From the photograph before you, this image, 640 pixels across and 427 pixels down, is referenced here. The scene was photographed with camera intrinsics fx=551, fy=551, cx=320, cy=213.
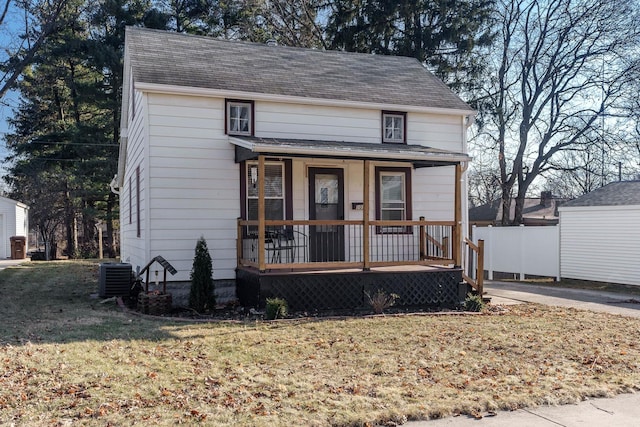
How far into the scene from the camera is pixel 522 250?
19.3 metres

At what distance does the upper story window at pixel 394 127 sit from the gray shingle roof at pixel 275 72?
0.34 m

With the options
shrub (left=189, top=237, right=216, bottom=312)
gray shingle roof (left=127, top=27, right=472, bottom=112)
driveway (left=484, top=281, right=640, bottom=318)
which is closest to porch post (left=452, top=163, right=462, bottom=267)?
driveway (left=484, top=281, right=640, bottom=318)

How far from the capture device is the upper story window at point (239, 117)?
37.3 feet

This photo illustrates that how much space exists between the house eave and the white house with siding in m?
0.02

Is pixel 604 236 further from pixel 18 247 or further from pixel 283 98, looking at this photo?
pixel 18 247

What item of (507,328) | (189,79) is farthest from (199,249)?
(507,328)

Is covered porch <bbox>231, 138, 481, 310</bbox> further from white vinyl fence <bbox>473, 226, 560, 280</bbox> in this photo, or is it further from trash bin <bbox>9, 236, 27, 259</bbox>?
trash bin <bbox>9, 236, 27, 259</bbox>

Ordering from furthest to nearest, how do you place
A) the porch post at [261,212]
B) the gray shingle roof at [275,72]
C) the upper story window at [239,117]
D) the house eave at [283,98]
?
the gray shingle roof at [275,72] → the upper story window at [239,117] → the house eave at [283,98] → the porch post at [261,212]

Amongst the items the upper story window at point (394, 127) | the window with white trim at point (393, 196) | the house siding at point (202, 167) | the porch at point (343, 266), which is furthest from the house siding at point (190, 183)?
the upper story window at point (394, 127)

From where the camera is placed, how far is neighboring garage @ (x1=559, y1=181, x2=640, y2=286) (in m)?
16.2

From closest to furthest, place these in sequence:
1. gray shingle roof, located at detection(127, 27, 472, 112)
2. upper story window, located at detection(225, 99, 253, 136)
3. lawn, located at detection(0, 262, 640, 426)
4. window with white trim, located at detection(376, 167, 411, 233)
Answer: lawn, located at detection(0, 262, 640, 426), upper story window, located at detection(225, 99, 253, 136), gray shingle roof, located at detection(127, 27, 472, 112), window with white trim, located at detection(376, 167, 411, 233)

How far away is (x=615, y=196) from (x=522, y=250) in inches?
139

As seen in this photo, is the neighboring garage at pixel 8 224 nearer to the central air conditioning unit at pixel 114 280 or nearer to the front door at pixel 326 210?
the central air conditioning unit at pixel 114 280

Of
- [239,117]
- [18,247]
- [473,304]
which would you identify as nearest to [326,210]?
[239,117]
